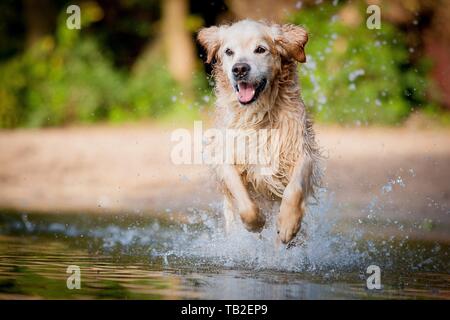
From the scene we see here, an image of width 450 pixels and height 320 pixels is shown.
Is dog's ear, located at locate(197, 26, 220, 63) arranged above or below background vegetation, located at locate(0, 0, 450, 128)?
below

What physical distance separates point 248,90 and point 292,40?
556mm

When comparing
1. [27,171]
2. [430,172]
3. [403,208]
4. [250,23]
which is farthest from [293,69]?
[27,171]

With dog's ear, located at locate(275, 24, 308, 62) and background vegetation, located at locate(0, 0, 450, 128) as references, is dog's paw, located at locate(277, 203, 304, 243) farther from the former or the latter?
background vegetation, located at locate(0, 0, 450, 128)

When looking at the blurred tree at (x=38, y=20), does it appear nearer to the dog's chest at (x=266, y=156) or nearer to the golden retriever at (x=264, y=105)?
the golden retriever at (x=264, y=105)

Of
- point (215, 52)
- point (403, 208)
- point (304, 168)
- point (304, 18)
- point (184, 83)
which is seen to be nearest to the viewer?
point (304, 168)

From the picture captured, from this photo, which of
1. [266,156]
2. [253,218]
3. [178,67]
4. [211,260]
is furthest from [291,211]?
[178,67]

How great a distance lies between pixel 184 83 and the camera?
17.7m

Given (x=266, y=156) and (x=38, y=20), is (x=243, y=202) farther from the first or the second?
(x=38, y=20)

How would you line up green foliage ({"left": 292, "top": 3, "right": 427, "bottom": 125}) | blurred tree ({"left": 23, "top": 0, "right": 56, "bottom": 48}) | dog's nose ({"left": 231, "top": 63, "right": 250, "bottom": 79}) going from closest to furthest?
dog's nose ({"left": 231, "top": 63, "right": 250, "bottom": 79}) → green foliage ({"left": 292, "top": 3, "right": 427, "bottom": 125}) → blurred tree ({"left": 23, "top": 0, "right": 56, "bottom": 48})

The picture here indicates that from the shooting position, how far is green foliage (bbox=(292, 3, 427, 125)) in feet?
49.8

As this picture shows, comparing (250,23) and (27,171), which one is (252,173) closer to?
(250,23)

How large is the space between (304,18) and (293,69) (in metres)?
9.89

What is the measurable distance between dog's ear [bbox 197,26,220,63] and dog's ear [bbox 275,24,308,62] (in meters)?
0.52

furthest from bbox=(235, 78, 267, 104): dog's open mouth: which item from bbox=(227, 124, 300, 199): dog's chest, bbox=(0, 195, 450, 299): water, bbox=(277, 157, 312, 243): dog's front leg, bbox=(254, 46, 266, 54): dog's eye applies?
bbox=(0, 195, 450, 299): water
